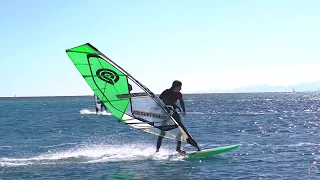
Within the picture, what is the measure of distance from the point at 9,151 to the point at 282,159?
12651 mm

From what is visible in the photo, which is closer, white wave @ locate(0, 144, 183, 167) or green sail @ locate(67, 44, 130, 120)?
green sail @ locate(67, 44, 130, 120)

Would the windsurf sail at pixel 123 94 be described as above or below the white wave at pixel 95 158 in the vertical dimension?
above

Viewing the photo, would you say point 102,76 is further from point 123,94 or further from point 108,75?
point 123,94

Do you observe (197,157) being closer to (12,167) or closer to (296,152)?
(296,152)

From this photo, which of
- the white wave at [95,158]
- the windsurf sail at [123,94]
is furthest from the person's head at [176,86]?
the white wave at [95,158]

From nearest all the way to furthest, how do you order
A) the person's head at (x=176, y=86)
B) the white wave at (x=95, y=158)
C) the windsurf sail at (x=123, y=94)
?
the windsurf sail at (x=123, y=94), the person's head at (x=176, y=86), the white wave at (x=95, y=158)

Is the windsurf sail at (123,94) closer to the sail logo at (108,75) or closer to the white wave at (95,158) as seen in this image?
the sail logo at (108,75)

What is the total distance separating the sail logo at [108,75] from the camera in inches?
559

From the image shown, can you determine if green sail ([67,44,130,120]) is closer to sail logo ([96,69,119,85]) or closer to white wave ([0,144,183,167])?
sail logo ([96,69,119,85])

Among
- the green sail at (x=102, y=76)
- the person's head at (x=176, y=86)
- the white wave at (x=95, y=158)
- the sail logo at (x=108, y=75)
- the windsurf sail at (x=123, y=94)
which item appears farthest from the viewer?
the white wave at (x=95, y=158)

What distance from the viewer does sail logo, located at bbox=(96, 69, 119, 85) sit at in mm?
14188

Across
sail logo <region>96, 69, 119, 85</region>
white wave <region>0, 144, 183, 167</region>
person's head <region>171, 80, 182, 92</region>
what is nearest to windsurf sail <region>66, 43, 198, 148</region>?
sail logo <region>96, 69, 119, 85</region>

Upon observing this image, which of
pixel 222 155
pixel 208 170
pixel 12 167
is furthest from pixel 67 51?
pixel 222 155

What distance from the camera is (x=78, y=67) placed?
13.8m
